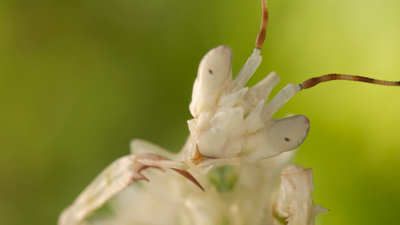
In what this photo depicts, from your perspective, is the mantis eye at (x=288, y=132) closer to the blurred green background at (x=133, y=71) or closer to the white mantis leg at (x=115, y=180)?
the white mantis leg at (x=115, y=180)

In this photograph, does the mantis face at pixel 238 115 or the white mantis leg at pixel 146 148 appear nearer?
the mantis face at pixel 238 115

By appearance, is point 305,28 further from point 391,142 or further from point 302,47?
point 391,142

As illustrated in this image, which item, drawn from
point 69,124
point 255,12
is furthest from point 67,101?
point 255,12

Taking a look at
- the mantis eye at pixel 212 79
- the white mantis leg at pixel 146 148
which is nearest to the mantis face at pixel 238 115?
the mantis eye at pixel 212 79

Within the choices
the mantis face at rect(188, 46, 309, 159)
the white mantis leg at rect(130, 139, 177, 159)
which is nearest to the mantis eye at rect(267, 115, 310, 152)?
the mantis face at rect(188, 46, 309, 159)

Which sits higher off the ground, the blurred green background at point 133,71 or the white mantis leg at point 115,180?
the blurred green background at point 133,71

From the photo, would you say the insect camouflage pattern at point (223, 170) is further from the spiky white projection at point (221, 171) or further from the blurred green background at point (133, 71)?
the blurred green background at point (133, 71)

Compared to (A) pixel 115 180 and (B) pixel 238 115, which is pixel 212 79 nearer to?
(B) pixel 238 115
